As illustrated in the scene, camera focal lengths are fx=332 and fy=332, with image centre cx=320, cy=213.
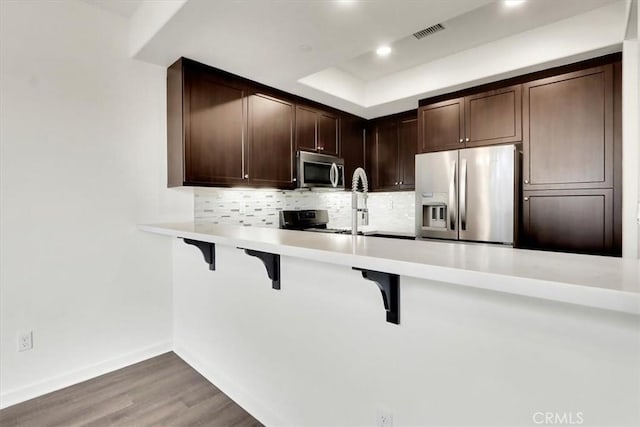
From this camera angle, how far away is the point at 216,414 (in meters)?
1.90

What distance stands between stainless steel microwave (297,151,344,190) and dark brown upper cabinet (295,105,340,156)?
10 centimetres

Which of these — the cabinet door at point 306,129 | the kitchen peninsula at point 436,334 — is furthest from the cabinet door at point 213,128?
the kitchen peninsula at point 436,334

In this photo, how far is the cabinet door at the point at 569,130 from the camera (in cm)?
252

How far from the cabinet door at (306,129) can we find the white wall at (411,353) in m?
1.65

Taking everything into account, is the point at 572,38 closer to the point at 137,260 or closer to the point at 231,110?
the point at 231,110

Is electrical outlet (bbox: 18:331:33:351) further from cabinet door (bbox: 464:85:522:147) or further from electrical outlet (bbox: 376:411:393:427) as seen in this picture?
cabinet door (bbox: 464:85:522:147)

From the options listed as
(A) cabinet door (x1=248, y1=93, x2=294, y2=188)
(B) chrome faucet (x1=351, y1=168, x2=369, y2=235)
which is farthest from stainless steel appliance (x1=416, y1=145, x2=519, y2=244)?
(B) chrome faucet (x1=351, y1=168, x2=369, y2=235)

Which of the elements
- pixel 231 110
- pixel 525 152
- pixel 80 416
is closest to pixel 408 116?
pixel 525 152

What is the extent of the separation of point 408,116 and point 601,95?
179 centimetres

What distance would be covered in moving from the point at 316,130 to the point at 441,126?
1.28m

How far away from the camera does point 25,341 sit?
6.86 feet

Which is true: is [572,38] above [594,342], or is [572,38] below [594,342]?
above

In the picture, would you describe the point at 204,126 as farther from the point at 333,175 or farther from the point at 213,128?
the point at 333,175

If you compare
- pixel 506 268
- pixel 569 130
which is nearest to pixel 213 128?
pixel 506 268
